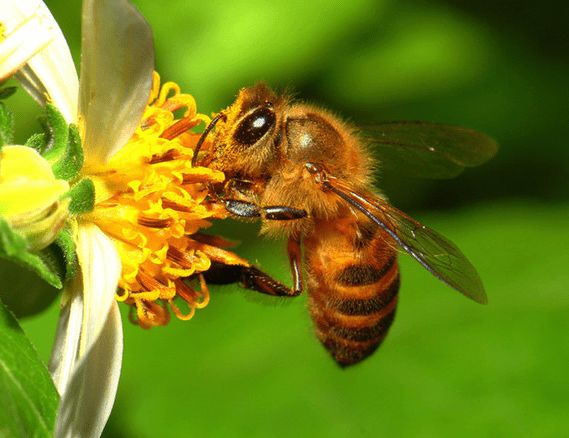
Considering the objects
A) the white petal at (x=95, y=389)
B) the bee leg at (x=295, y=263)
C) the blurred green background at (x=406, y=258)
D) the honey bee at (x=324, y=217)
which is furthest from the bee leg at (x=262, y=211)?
the blurred green background at (x=406, y=258)

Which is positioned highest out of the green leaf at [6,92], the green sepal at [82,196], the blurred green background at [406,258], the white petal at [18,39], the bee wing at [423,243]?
the white petal at [18,39]

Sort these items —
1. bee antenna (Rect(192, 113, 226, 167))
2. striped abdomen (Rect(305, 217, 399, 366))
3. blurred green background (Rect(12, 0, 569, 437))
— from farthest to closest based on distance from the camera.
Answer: blurred green background (Rect(12, 0, 569, 437))
striped abdomen (Rect(305, 217, 399, 366))
bee antenna (Rect(192, 113, 226, 167))

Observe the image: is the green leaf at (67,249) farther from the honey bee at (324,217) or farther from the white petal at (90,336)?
the honey bee at (324,217)

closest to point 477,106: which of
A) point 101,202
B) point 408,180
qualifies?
point 408,180

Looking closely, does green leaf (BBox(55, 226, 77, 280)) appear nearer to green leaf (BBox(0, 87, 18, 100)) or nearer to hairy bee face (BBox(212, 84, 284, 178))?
green leaf (BBox(0, 87, 18, 100))

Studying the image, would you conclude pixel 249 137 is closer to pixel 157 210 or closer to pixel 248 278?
pixel 157 210

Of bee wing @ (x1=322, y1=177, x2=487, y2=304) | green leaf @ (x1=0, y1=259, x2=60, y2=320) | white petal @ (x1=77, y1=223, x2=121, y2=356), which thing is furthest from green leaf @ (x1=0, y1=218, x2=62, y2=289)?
bee wing @ (x1=322, y1=177, x2=487, y2=304)

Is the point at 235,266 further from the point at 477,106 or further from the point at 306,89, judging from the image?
the point at 477,106

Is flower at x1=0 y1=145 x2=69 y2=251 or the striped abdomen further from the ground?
flower at x1=0 y1=145 x2=69 y2=251
